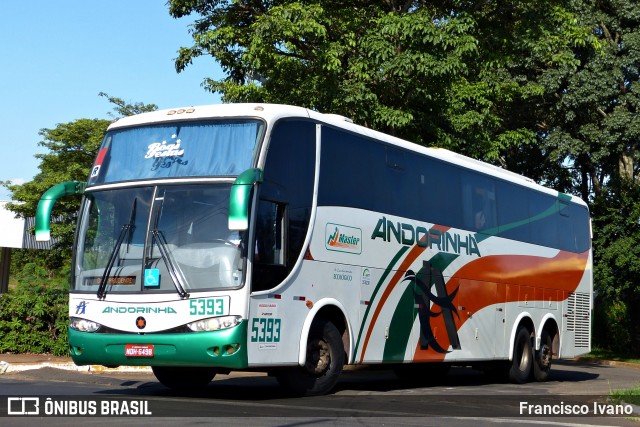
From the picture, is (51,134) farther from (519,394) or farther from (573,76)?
(519,394)

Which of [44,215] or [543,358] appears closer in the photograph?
[44,215]

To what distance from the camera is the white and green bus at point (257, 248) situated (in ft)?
40.4

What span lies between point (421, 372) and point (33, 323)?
828cm

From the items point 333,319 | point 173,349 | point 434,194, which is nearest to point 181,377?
point 333,319

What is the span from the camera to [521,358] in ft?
66.6

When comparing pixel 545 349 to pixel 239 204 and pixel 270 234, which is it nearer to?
pixel 270 234

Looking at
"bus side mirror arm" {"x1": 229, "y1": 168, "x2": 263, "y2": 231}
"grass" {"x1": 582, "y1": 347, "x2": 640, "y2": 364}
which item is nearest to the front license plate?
"bus side mirror arm" {"x1": 229, "y1": 168, "x2": 263, "y2": 231}

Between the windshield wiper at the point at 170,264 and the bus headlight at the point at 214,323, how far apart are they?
36cm

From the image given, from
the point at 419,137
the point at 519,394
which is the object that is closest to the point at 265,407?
the point at 519,394

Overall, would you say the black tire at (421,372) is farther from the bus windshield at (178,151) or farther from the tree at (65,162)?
the tree at (65,162)

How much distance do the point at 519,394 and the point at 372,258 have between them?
11.6ft

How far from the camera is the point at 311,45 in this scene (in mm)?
21422

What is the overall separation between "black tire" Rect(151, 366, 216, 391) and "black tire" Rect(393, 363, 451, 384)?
500 cm

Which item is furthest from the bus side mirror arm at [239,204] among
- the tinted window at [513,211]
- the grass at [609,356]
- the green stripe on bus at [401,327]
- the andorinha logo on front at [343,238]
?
the grass at [609,356]
